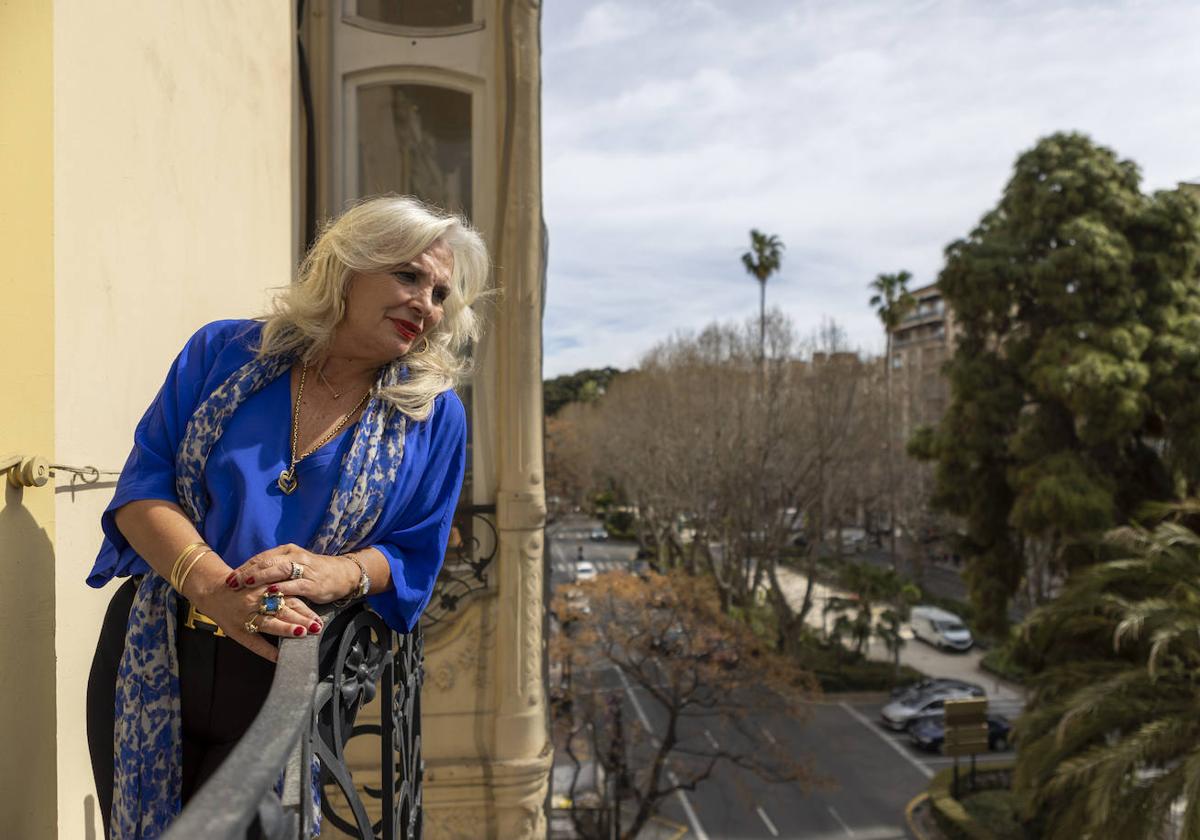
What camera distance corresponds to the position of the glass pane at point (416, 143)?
4.32 m

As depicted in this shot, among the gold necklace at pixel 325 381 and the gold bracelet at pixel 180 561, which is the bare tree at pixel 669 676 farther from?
the gold bracelet at pixel 180 561

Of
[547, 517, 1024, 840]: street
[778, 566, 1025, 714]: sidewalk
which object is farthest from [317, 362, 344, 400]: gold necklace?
[778, 566, 1025, 714]: sidewalk

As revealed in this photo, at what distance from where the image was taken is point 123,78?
213cm

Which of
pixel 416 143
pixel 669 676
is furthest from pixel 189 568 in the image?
pixel 669 676

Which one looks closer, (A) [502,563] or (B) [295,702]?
(B) [295,702]

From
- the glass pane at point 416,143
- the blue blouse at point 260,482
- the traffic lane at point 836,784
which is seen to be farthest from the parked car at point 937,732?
the blue blouse at point 260,482

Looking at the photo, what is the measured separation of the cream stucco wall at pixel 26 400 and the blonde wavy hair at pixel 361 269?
54 cm

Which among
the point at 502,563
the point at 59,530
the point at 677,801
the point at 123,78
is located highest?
the point at 123,78

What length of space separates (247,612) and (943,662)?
25988mm

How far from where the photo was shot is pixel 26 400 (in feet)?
5.82

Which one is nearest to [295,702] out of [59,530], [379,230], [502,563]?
[379,230]

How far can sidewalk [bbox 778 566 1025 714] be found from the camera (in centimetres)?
2130

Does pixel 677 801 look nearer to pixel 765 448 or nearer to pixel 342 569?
pixel 765 448

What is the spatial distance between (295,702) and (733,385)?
21.0 m
